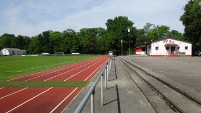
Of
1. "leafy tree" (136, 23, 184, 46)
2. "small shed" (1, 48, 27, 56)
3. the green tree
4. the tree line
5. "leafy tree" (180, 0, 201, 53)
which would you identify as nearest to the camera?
"leafy tree" (180, 0, 201, 53)

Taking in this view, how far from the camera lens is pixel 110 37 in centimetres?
8381

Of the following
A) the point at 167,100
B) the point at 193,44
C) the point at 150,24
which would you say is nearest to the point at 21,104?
the point at 167,100

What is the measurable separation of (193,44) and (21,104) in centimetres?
6654

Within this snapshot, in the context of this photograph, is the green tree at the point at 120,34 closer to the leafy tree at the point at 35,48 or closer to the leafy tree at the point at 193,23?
the leafy tree at the point at 193,23

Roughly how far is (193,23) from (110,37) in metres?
28.1

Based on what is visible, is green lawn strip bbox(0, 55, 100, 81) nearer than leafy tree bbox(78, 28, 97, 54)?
Yes

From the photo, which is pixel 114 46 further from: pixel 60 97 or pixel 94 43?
pixel 60 97

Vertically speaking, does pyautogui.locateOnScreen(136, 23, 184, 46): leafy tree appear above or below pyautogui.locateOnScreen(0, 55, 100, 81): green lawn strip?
above

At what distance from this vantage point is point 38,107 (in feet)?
27.3

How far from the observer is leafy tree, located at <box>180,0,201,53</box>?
6562cm

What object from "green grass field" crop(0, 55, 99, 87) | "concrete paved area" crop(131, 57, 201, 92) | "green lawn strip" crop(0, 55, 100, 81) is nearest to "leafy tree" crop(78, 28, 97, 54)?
"green lawn strip" crop(0, 55, 100, 81)

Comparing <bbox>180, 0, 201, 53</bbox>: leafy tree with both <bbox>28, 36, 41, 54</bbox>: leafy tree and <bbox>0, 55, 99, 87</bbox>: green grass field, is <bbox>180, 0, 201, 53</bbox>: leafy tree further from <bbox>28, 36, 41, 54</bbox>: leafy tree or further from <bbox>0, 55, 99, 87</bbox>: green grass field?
<bbox>28, 36, 41, 54</bbox>: leafy tree

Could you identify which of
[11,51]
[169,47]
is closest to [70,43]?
[11,51]

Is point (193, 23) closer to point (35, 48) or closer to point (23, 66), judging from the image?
point (23, 66)
